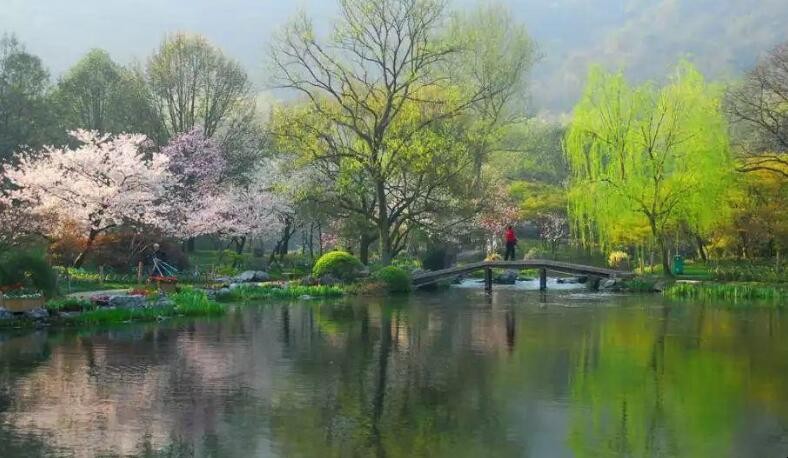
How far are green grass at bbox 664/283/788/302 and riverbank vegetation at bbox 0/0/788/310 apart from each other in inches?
138

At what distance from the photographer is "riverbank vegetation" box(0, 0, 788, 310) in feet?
116

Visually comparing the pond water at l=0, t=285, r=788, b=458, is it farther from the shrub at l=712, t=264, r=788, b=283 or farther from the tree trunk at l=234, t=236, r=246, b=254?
the tree trunk at l=234, t=236, r=246, b=254

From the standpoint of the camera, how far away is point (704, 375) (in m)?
14.2

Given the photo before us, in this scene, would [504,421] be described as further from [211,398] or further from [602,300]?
[602,300]

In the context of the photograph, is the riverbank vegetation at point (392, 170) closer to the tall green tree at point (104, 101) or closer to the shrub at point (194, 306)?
the tall green tree at point (104, 101)

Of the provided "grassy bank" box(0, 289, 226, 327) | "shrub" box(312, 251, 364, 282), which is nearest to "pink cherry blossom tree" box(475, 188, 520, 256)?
"shrub" box(312, 251, 364, 282)

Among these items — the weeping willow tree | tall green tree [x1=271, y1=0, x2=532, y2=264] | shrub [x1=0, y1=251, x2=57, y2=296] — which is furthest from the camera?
the weeping willow tree

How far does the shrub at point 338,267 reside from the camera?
36406mm

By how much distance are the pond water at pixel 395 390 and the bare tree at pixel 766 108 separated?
20.9 metres

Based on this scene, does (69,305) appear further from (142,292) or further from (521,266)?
(521,266)

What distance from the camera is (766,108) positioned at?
4034 cm

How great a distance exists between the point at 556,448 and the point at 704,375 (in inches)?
248

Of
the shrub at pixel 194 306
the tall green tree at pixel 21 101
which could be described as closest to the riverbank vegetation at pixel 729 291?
the shrub at pixel 194 306

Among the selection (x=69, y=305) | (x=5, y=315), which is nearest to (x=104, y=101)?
(x=69, y=305)
